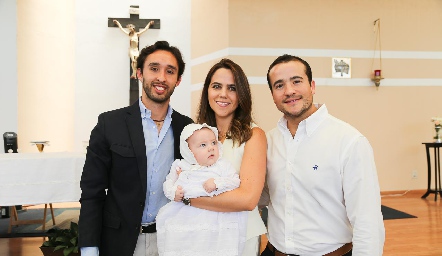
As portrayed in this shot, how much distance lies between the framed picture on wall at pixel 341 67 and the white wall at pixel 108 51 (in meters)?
2.52

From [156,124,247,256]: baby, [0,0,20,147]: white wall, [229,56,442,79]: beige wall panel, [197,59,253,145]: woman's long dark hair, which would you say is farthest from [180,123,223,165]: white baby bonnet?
[0,0,20,147]: white wall

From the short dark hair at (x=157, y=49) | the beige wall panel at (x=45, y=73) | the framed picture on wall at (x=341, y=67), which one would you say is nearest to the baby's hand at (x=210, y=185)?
the short dark hair at (x=157, y=49)

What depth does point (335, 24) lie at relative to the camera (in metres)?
6.34

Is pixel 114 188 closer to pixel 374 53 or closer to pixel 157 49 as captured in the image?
pixel 157 49

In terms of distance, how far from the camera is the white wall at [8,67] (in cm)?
578

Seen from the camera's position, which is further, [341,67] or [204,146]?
[341,67]

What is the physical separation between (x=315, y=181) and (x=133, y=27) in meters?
5.95

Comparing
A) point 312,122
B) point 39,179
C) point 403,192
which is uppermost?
point 312,122

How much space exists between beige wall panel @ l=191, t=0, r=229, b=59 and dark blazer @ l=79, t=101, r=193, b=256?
4644 mm

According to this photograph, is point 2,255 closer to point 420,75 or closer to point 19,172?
point 19,172

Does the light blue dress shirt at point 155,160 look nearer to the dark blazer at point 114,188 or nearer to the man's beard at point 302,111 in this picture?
the dark blazer at point 114,188

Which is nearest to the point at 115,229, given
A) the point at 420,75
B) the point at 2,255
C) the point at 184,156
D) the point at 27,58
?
the point at 184,156

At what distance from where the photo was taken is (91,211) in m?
1.65

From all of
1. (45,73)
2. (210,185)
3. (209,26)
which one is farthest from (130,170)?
(45,73)
